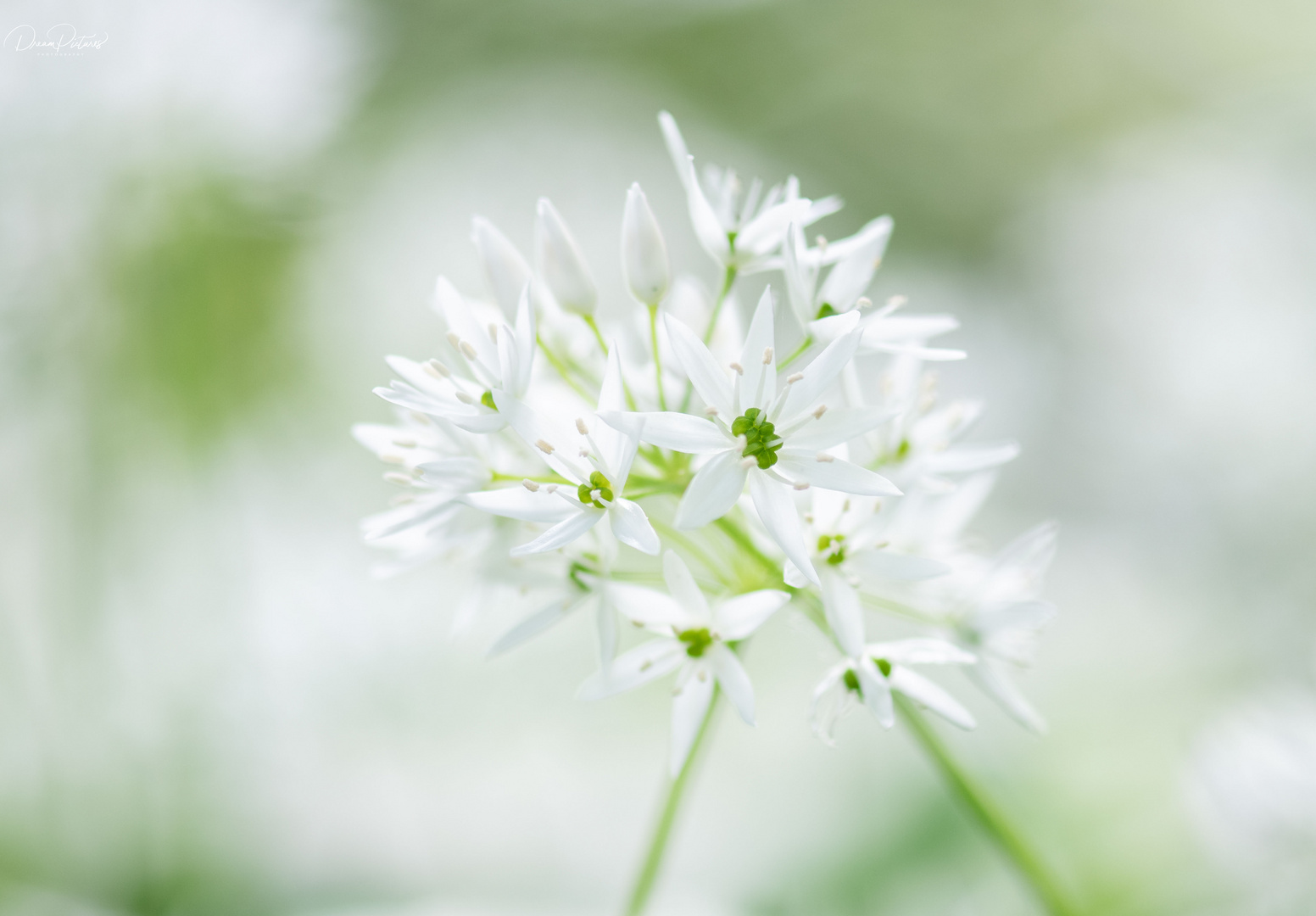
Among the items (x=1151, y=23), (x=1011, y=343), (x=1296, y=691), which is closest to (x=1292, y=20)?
(x=1151, y=23)

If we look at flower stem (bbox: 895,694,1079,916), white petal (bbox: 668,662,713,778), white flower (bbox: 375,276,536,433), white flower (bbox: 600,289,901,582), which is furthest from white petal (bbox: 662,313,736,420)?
flower stem (bbox: 895,694,1079,916)

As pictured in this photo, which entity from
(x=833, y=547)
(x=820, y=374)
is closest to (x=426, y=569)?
(x=833, y=547)

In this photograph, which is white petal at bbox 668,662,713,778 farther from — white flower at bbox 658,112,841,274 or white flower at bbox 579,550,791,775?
white flower at bbox 658,112,841,274

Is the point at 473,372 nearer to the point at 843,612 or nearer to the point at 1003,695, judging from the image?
the point at 843,612

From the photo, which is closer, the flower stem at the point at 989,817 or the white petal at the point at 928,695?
the white petal at the point at 928,695

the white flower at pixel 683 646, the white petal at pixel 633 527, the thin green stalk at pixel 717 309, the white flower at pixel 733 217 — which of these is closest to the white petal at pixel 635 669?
the white flower at pixel 683 646

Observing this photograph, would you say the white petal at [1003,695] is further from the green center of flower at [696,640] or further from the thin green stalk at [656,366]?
the thin green stalk at [656,366]
